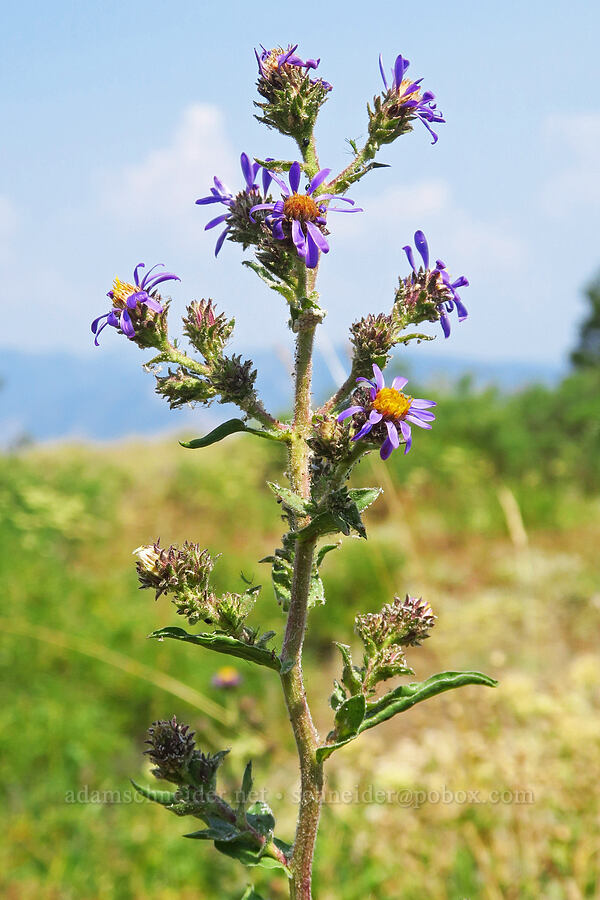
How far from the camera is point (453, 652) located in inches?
261

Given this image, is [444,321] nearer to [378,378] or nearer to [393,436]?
[378,378]

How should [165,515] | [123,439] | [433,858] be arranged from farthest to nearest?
1. [123,439]
2. [165,515]
3. [433,858]

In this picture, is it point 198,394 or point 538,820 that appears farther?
point 538,820

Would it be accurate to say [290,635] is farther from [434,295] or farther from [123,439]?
[123,439]

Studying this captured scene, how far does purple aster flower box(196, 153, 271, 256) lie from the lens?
1.70 meters

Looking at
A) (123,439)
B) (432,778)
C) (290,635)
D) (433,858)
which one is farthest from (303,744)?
(123,439)

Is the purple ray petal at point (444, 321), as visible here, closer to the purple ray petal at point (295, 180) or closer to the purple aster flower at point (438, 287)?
the purple aster flower at point (438, 287)

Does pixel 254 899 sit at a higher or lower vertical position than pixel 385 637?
lower

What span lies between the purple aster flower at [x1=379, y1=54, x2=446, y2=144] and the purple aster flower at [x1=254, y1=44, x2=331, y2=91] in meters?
0.17

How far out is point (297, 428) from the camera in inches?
65.7

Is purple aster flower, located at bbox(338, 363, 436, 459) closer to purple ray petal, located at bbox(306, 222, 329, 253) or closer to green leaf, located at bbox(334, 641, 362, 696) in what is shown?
purple ray petal, located at bbox(306, 222, 329, 253)

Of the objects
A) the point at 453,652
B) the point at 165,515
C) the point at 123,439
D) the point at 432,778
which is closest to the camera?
the point at 432,778

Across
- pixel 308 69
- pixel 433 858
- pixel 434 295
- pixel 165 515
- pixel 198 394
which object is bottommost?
pixel 433 858

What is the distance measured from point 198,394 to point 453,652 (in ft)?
18.0
